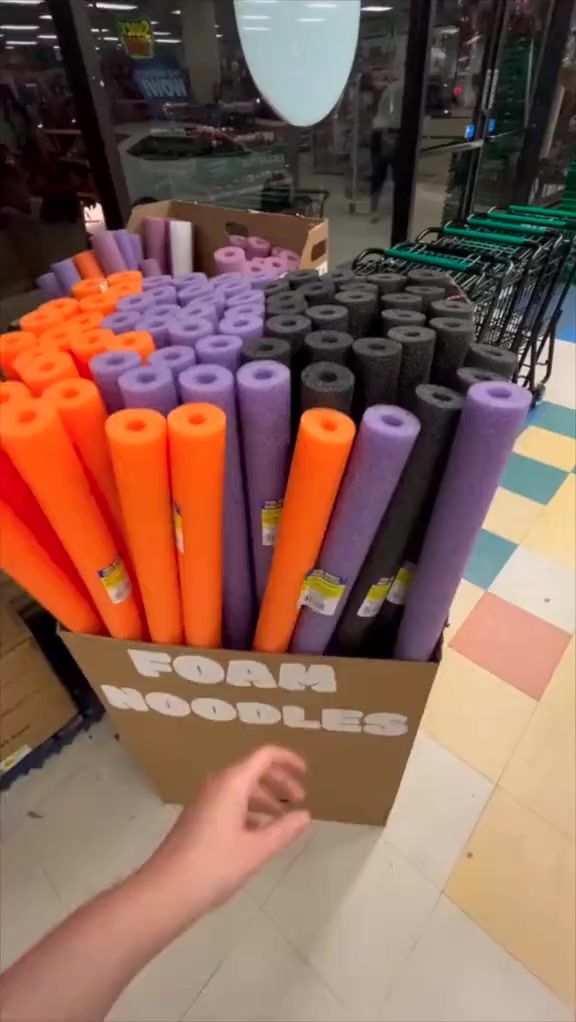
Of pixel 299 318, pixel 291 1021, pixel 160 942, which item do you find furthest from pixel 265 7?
pixel 291 1021

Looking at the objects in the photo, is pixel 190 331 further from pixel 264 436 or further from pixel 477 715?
pixel 477 715

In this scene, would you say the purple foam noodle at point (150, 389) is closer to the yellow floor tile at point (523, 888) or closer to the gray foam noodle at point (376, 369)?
the gray foam noodle at point (376, 369)

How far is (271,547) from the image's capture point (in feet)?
2.36

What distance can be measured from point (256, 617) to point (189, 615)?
16 centimetres

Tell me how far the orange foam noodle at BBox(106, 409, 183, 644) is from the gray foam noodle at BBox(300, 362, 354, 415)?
0.52ft

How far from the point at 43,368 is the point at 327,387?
379 millimetres

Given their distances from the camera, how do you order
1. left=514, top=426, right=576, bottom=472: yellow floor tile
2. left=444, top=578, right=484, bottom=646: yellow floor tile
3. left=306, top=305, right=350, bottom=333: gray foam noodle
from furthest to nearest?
1. left=514, top=426, right=576, bottom=472: yellow floor tile
2. left=444, top=578, right=484, bottom=646: yellow floor tile
3. left=306, top=305, right=350, bottom=333: gray foam noodle

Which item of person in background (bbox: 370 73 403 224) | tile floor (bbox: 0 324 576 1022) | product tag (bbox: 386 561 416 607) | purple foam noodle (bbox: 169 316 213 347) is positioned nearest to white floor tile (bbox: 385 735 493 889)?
tile floor (bbox: 0 324 576 1022)

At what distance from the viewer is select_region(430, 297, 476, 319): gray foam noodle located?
26.4 inches

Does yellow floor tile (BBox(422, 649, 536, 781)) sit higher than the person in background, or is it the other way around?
the person in background

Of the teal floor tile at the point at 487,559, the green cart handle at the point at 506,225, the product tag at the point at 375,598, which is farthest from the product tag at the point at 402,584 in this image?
the green cart handle at the point at 506,225

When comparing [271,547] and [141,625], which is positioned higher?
[271,547]

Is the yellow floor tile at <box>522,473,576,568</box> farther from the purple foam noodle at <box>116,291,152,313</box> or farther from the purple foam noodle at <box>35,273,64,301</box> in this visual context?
the purple foam noodle at <box>35,273,64,301</box>

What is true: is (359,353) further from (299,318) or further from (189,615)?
(189,615)
